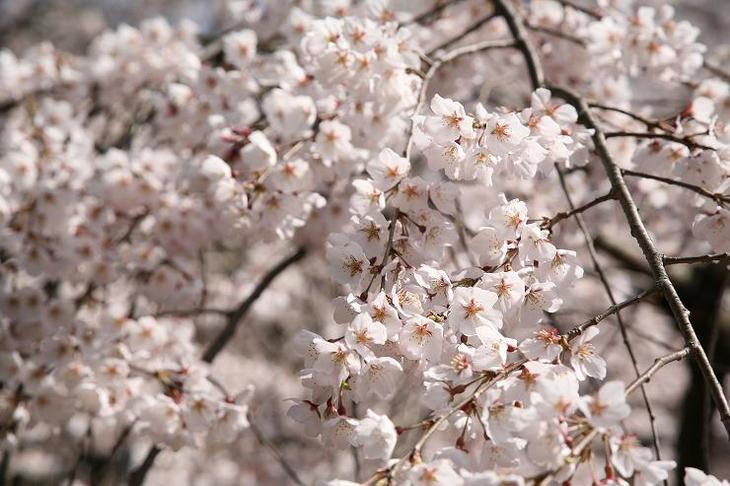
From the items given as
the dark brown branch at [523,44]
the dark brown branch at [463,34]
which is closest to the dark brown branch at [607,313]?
the dark brown branch at [523,44]

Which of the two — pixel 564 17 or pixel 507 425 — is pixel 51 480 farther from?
pixel 507 425

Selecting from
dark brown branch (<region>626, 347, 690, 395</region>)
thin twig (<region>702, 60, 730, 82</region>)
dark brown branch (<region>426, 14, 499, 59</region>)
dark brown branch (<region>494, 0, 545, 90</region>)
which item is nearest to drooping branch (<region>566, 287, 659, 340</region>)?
dark brown branch (<region>626, 347, 690, 395</region>)

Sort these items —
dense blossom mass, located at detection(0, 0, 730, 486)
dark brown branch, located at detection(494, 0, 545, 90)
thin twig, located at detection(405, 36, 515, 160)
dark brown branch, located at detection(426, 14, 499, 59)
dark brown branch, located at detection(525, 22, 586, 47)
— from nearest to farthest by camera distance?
dense blossom mass, located at detection(0, 0, 730, 486) < thin twig, located at detection(405, 36, 515, 160) < dark brown branch, located at detection(494, 0, 545, 90) < dark brown branch, located at detection(426, 14, 499, 59) < dark brown branch, located at detection(525, 22, 586, 47)

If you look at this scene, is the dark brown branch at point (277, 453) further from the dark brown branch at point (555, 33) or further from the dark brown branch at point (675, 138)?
the dark brown branch at point (555, 33)

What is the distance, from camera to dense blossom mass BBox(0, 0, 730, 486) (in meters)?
1.34

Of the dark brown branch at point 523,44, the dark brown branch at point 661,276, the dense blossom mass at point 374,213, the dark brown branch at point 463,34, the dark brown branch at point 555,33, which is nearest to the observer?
the dark brown branch at point 661,276

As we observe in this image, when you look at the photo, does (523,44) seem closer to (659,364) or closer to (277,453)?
(659,364)

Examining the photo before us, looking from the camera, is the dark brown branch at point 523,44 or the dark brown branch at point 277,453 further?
the dark brown branch at point 277,453

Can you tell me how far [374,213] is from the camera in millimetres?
1622

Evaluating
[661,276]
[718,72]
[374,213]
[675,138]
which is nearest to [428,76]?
[374,213]

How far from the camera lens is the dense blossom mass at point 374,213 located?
134 centimetres

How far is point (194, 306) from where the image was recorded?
122 inches

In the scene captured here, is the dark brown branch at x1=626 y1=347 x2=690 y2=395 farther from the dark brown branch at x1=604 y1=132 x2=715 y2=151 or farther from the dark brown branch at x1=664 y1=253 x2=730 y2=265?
the dark brown branch at x1=604 y1=132 x2=715 y2=151

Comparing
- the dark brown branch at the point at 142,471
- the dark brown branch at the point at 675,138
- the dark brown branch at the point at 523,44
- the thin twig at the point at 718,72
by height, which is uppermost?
the thin twig at the point at 718,72
